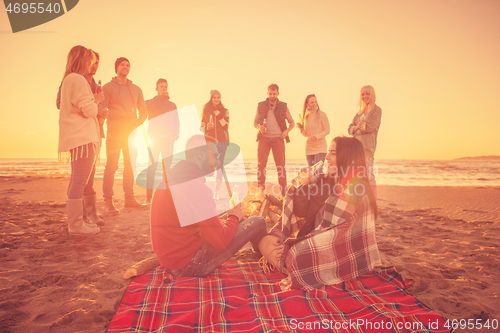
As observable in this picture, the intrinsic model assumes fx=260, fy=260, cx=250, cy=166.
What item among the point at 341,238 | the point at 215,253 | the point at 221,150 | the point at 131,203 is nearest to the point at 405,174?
the point at 221,150

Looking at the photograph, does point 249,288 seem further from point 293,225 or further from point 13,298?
point 13,298

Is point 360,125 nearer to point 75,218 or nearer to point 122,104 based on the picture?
point 122,104

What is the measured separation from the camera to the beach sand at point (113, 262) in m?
1.97

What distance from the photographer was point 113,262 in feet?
9.37

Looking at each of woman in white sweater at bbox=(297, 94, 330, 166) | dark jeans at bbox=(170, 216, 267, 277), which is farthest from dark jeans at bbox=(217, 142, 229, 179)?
dark jeans at bbox=(170, 216, 267, 277)

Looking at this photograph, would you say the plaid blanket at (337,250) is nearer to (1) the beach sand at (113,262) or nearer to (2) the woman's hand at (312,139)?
(1) the beach sand at (113,262)

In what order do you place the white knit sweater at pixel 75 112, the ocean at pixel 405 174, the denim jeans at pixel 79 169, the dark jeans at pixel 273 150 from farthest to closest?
the ocean at pixel 405 174 → the dark jeans at pixel 273 150 → the denim jeans at pixel 79 169 → the white knit sweater at pixel 75 112

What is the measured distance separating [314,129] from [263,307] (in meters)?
4.16

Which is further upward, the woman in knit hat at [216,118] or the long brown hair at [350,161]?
the woman in knit hat at [216,118]

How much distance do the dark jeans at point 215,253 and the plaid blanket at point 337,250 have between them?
513 mm

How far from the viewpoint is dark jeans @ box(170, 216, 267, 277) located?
8.00 ft

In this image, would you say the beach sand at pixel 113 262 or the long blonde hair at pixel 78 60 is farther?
the long blonde hair at pixel 78 60

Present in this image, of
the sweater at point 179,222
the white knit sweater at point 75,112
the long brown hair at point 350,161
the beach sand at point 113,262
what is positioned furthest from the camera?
the white knit sweater at point 75,112

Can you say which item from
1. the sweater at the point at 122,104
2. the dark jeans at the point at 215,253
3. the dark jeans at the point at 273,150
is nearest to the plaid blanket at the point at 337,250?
the dark jeans at the point at 215,253
